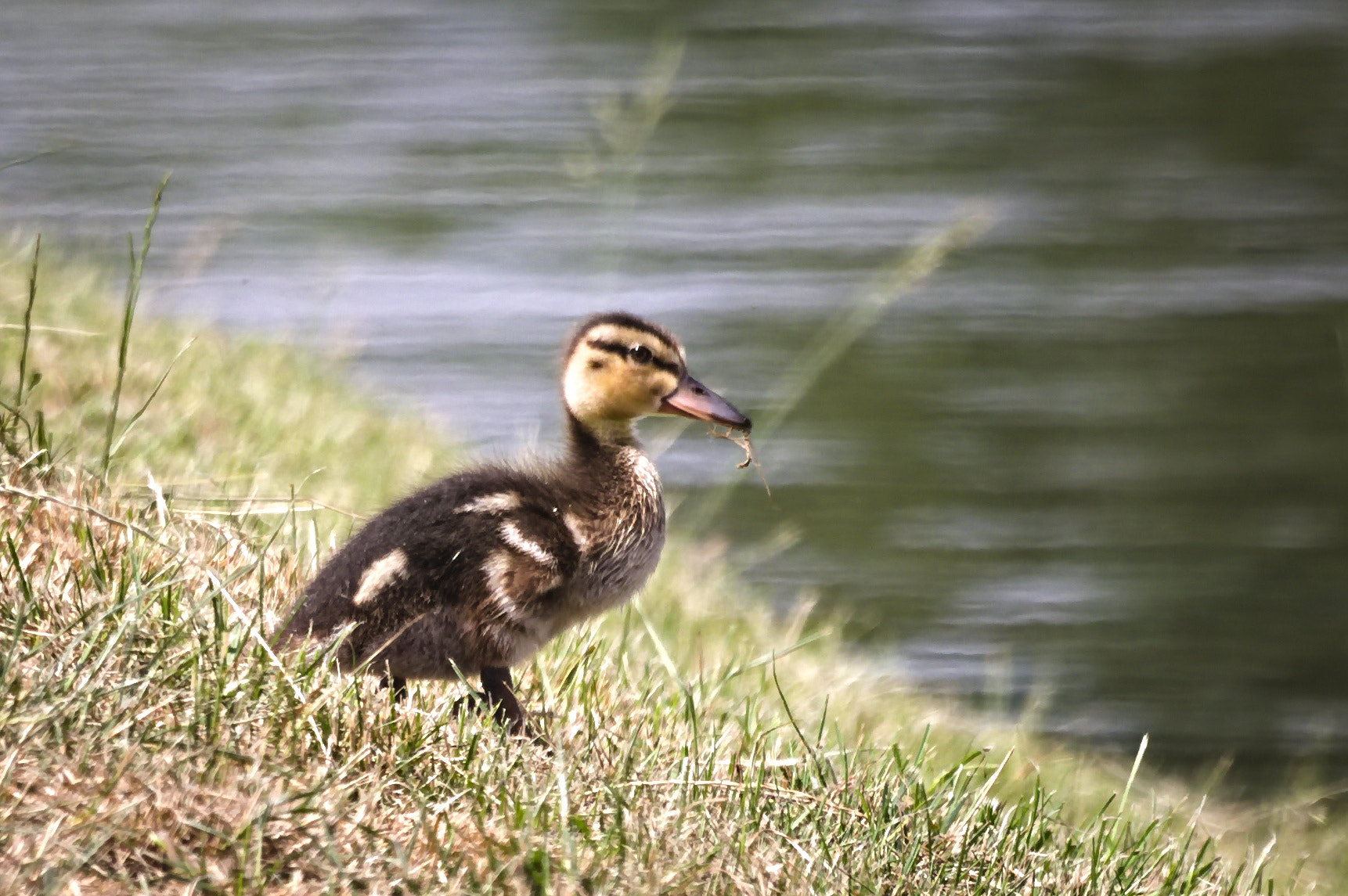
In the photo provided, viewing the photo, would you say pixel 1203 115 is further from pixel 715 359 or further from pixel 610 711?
pixel 610 711

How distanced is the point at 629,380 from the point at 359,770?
1.39 meters

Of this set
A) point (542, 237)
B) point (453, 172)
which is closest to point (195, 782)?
point (542, 237)

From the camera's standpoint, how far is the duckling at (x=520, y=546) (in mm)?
3574

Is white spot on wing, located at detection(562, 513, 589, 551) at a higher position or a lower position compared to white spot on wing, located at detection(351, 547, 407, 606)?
lower

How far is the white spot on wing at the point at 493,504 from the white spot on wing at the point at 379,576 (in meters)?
0.21

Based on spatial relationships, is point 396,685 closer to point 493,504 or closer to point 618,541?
point 493,504

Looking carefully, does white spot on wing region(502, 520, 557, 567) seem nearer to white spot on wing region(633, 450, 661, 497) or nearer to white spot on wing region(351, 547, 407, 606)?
white spot on wing region(351, 547, 407, 606)

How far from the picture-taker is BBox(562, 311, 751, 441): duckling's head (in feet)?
13.6

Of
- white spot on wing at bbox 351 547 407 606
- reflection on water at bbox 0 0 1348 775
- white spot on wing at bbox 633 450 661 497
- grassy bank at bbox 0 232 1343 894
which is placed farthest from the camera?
reflection on water at bbox 0 0 1348 775

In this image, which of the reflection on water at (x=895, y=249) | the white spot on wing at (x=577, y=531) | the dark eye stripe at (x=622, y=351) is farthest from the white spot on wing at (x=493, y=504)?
the reflection on water at (x=895, y=249)

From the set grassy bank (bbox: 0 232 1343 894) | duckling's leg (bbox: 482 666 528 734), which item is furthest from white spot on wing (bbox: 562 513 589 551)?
duckling's leg (bbox: 482 666 528 734)

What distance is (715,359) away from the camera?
942 centimetres

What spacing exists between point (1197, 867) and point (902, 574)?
4491mm

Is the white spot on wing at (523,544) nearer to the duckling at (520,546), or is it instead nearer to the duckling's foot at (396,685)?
the duckling at (520,546)
